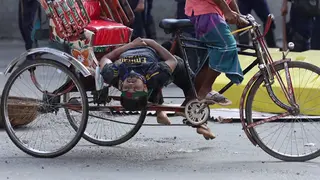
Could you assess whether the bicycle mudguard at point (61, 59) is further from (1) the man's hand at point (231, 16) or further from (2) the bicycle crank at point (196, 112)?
(1) the man's hand at point (231, 16)

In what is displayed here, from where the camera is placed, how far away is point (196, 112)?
19.9 feet

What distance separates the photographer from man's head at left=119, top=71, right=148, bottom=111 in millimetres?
5934

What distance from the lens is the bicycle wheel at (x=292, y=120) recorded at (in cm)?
603

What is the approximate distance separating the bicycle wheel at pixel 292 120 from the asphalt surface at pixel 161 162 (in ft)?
0.42

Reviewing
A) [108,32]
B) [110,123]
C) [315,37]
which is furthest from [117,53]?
[315,37]

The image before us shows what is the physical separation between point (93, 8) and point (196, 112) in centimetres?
117

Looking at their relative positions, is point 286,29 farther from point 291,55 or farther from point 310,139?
point 310,139

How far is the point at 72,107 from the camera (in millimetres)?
6211

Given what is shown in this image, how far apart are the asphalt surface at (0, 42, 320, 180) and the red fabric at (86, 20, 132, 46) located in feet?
2.97

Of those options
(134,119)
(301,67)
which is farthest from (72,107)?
(301,67)

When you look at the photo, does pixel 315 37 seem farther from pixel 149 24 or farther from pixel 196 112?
pixel 196 112

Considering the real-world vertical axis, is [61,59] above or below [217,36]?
below

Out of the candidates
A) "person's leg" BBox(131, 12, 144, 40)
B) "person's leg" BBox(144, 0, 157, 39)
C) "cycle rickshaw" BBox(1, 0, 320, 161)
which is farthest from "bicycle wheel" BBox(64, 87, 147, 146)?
"person's leg" BBox(144, 0, 157, 39)

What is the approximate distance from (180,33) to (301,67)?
3.09ft
